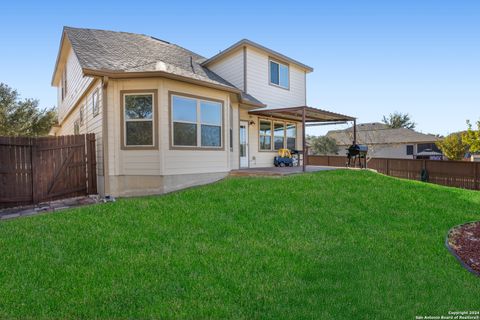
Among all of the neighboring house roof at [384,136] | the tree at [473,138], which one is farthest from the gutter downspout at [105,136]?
the neighboring house roof at [384,136]

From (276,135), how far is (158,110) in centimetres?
811

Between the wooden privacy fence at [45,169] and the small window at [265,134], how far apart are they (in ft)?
25.6

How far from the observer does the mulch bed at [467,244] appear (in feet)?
15.3

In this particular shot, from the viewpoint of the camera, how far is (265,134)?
15680 millimetres

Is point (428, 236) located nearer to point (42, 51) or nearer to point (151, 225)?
point (151, 225)

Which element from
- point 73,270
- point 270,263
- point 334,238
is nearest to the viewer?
point 73,270

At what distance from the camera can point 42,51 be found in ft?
59.5

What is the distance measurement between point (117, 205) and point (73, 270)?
12.2 ft

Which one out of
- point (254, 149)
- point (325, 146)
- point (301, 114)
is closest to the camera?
point (254, 149)

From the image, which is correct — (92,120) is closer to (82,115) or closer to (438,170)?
(82,115)

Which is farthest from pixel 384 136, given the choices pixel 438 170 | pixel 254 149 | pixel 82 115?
pixel 82 115

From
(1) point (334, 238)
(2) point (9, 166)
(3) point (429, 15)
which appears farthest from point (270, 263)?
(3) point (429, 15)

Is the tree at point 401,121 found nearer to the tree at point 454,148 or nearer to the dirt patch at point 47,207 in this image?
the tree at point 454,148

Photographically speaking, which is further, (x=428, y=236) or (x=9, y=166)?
(x=9, y=166)
